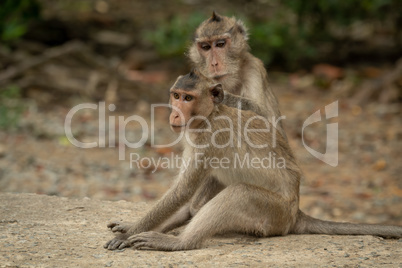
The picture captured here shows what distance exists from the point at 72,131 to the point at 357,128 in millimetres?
5065

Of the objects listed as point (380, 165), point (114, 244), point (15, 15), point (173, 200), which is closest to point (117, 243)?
point (114, 244)

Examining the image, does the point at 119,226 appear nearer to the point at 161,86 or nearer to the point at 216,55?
the point at 216,55

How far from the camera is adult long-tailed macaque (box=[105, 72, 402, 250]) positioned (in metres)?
4.45

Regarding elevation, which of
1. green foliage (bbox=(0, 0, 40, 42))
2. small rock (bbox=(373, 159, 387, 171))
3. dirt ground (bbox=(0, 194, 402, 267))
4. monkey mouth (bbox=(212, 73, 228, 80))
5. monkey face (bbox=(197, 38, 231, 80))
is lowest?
dirt ground (bbox=(0, 194, 402, 267))

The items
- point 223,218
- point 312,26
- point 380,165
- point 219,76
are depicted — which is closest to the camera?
point 223,218

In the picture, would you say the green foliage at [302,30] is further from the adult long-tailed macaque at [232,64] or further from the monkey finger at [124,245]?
the monkey finger at [124,245]

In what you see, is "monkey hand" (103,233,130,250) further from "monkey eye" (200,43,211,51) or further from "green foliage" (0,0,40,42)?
"green foliage" (0,0,40,42)

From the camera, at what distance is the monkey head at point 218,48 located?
5883 millimetres

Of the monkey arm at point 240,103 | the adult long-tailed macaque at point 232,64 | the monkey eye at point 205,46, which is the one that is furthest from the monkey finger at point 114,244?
the monkey eye at point 205,46

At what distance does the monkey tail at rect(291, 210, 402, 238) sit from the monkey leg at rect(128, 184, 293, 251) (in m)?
0.44

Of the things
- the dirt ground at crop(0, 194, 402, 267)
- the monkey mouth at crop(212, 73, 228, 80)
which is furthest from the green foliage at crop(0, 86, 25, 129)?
the monkey mouth at crop(212, 73, 228, 80)

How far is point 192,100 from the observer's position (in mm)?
4645

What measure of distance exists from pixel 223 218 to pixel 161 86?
27.4ft

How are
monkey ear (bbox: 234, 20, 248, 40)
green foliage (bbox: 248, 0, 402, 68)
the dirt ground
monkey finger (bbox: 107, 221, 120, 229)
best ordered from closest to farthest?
the dirt ground, monkey finger (bbox: 107, 221, 120, 229), monkey ear (bbox: 234, 20, 248, 40), green foliage (bbox: 248, 0, 402, 68)
